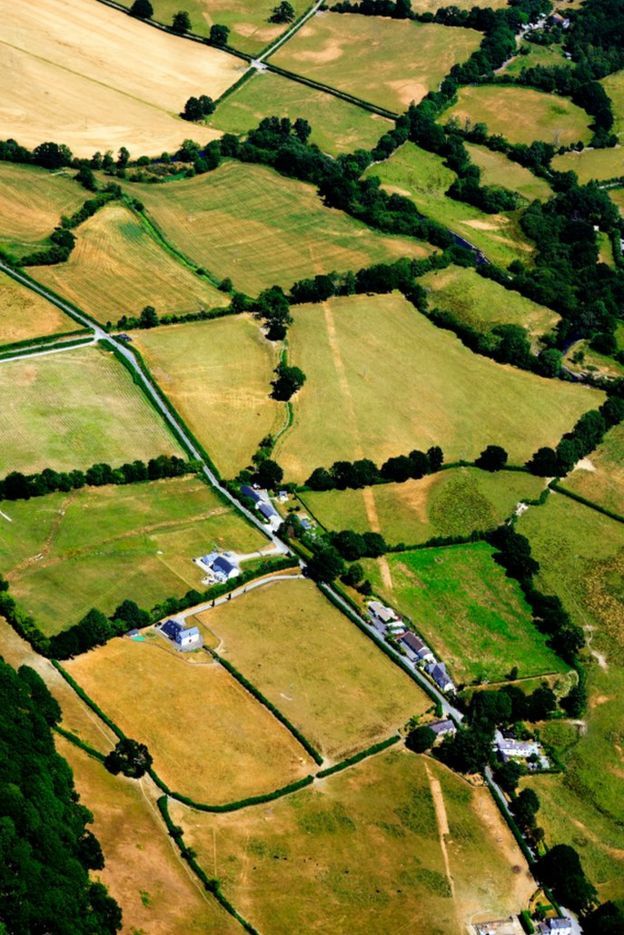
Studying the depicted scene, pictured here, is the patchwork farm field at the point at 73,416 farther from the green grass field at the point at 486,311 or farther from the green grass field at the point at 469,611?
the green grass field at the point at 486,311

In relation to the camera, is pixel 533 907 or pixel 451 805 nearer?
pixel 533 907

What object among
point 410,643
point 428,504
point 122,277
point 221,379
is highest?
point 122,277

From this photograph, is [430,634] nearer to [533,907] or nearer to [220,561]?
[220,561]

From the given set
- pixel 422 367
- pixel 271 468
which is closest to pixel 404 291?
pixel 422 367

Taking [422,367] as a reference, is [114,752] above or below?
below

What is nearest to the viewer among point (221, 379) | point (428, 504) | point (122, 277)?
point (428, 504)

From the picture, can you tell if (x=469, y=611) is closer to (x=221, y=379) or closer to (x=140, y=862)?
(x=221, y=379)

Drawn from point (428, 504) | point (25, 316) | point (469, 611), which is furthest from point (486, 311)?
point (25, 316)

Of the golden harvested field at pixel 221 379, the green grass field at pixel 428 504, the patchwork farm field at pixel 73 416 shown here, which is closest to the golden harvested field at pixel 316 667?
the green grass field at pixel 428 504
